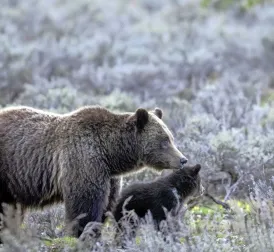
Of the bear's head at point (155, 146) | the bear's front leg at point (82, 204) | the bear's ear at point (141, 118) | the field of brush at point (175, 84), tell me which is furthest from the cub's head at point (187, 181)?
the bear's front leg at point (82, 204)

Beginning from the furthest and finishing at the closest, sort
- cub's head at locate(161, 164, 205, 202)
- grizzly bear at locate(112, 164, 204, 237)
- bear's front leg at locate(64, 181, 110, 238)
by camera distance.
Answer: cub's head at locate(161, 164, 205, 202)
grizzly bear at locate(112, 164, 204, 237)
bear's front leg at locate(64, 181, 110, 238)

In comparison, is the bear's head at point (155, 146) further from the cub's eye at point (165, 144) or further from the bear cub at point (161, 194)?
the bear cub at point (161, 194)

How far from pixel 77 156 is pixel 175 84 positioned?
1010cm

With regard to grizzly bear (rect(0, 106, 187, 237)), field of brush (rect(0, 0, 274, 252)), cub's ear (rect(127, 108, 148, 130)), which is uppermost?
cub's ear (rect(127, 108, 148, 130))

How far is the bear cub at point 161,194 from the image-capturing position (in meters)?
7.40

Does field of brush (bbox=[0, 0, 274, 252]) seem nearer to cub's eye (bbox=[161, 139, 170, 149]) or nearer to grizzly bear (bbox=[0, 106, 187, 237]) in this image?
grizzly bear (bbox=[0, 106, 187, 237])

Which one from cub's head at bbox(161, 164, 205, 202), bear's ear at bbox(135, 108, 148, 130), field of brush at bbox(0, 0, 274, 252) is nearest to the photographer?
field of brush at bbox(0, 0, 274, 252)

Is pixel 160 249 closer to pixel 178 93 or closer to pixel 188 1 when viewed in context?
pixel 178 93

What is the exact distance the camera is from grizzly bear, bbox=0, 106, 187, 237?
669cm

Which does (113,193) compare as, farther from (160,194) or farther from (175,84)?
(175,84)

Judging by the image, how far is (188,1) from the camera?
91.2 ft

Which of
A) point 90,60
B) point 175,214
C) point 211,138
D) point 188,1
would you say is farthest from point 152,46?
Result: point 175,214

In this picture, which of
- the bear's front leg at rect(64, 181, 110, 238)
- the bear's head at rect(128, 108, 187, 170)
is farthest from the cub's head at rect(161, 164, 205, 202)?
the bear's front leg at rect(64, 181, 110, 238)

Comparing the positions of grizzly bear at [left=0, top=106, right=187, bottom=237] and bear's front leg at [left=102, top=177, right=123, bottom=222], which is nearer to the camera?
grizzly bear at [left=0, top=106, right=187, bottom=237]
